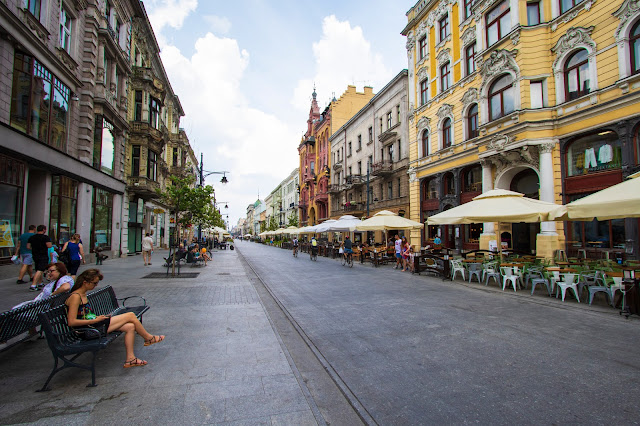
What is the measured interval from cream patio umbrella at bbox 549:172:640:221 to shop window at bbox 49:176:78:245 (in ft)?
60.8

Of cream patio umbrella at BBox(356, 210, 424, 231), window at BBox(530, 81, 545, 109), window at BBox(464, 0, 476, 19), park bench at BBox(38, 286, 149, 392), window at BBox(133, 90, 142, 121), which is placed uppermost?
window at BBox(464, 0, 476, 19)

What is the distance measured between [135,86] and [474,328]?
1059 inches

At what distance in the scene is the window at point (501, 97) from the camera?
58.7 feet

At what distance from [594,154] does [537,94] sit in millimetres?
4199

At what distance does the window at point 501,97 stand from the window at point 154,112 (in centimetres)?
2390

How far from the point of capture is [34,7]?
12.6 meters

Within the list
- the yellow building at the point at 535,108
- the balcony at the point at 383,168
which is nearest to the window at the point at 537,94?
the yellow building at the point at 535,108

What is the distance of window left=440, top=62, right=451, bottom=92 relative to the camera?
23.3 meters

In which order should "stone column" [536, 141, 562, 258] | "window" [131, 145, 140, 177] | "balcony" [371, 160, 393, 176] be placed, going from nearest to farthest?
"stone column" [536, 141, 562, 258], "window" [131, 145, 140, 177], "balcony" [371, 160, 393, 176]

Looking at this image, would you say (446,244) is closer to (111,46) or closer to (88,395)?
(88,395)

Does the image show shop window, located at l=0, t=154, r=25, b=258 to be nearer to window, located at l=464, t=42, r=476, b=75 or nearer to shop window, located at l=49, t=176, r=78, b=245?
shop window, located at l=49, t=176, r=78, b=245

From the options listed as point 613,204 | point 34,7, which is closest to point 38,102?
point 34,7

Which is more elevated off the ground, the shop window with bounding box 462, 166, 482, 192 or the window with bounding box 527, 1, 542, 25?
the window with bounding box 527, 1, 542, 25

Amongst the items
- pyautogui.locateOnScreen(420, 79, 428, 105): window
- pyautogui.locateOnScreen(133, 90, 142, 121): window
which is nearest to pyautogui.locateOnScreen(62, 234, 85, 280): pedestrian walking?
pyautogui.locateOnScreen(133, 90, 142, 121): window
